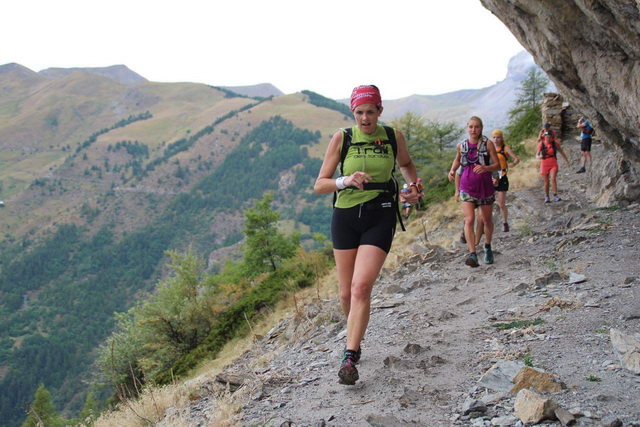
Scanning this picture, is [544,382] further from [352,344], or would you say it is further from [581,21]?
[581,21]

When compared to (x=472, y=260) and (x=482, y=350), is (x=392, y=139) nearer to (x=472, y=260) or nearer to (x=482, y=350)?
(x=482, y=350)

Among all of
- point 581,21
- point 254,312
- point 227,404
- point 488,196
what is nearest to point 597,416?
point 227,404

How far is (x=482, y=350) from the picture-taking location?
13.3ft

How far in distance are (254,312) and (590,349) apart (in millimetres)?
11488

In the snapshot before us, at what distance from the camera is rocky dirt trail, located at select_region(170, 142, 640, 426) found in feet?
9.75

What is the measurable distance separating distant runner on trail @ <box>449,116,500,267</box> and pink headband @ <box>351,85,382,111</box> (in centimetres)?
345

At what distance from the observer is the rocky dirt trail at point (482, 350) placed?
9.75 feet

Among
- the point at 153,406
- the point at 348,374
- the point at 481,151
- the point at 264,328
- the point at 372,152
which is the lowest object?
the point at 264,328

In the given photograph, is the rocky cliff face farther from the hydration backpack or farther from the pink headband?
the pink headband

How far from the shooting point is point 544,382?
3.03 m

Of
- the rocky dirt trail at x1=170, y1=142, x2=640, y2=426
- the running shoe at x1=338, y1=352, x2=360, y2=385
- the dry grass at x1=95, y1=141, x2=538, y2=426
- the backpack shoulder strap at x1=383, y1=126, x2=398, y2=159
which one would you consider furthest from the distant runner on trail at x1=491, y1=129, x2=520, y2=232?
the running shoe at x1=338, y1=352, x2=360, y2=385

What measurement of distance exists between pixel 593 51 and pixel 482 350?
4.91 m

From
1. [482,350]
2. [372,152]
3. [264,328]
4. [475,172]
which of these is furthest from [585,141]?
[372,152]

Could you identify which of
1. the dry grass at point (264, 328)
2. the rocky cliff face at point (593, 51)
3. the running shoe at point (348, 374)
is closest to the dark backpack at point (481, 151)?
the rocky cliff face at point (593, 51)
